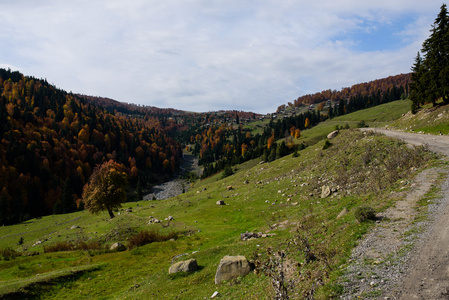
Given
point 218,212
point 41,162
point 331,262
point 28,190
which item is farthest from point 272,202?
point 41,162

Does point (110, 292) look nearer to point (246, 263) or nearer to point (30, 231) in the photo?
point (246, 263)

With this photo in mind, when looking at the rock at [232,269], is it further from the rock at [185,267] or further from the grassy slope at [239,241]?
the rock at [185,267]

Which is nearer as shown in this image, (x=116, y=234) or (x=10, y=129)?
(x=116, y=234)

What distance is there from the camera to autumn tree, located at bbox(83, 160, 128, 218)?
51.8 meters

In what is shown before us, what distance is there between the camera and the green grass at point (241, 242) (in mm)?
13367

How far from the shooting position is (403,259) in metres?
10.2

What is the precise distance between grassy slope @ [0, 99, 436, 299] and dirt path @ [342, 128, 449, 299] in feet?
3.07

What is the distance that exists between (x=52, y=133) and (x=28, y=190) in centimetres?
8049

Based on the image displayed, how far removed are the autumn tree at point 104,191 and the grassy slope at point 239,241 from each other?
31.5 feet

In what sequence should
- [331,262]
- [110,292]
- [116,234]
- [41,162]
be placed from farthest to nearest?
[41,162]
[116,234]
[110,292]
[331,262]

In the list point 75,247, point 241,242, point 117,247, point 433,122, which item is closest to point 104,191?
point 75,247

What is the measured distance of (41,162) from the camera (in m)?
138

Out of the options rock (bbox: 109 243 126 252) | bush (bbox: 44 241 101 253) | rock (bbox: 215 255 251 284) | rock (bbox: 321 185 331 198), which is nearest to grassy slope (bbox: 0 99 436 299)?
rock (bbox: 215 255 251 284)

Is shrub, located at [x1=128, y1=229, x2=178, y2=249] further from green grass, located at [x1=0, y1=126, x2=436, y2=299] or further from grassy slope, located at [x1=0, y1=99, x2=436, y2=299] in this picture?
grassy slope, located at [x1=0, y1=99, x2=436, y2=299]
